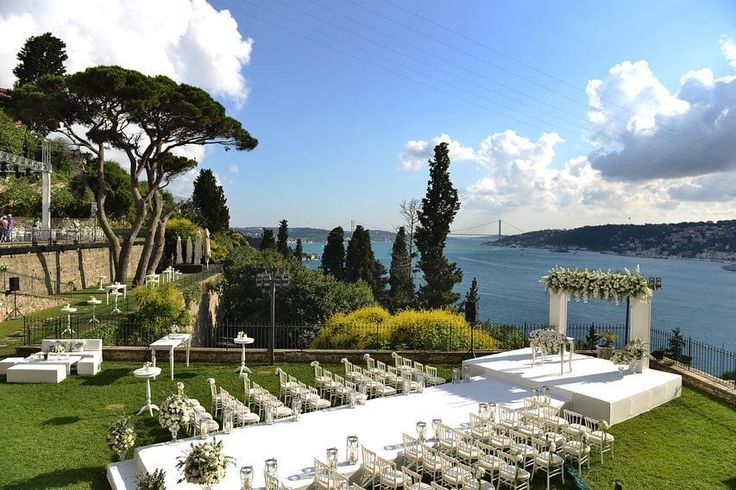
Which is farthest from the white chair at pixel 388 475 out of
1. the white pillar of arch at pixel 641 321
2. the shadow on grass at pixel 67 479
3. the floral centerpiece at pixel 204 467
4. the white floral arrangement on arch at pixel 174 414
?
the white pillar of arch at pixel 641 321

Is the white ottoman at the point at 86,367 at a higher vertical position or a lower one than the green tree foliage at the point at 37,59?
lower

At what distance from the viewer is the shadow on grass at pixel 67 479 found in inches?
292

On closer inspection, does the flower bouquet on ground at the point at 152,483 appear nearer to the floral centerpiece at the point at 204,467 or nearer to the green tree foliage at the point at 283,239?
the floral centerpiece at the point at 204,467

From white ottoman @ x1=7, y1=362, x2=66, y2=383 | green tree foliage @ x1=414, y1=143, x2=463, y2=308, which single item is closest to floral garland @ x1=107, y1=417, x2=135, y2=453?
white ottoman @ x1=7, y1=362, x2=66, y2=383

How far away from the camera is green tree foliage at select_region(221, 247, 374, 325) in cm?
2320

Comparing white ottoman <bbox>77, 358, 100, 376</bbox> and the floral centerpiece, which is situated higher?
the floral centerpiece

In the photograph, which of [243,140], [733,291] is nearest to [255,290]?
[243,140]

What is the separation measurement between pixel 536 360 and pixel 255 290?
14947mm

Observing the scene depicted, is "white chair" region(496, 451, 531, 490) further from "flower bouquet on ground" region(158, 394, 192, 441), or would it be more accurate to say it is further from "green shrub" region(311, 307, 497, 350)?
"green shrub" region(311, 307, 497, 350)

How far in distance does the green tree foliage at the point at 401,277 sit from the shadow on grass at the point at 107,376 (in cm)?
2677

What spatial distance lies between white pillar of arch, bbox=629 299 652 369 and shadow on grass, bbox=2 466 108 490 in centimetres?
1237

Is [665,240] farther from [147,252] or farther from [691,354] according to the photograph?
[147,252]

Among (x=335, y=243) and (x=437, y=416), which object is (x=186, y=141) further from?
(x=335, y=243)

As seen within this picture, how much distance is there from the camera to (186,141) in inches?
981
